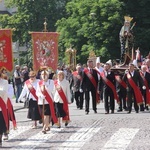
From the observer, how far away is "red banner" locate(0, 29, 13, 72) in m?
16.9

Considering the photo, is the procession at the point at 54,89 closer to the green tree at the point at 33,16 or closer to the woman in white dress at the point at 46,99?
the woman in white dress at the point at 46,99

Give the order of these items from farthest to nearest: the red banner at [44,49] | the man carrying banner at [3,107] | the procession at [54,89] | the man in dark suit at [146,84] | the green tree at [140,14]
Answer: the green tree at [140,14] → the man in dark suit at [146,84] → the red banner at [44,49] → the procession at [54,89] → the man carrying banner at [3,107]

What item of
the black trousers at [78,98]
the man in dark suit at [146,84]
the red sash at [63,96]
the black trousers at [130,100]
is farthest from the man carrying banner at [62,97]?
the black trousers at [78,98]

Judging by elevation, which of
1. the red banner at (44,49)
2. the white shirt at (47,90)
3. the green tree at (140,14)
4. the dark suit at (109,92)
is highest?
the green tree at (140,14)

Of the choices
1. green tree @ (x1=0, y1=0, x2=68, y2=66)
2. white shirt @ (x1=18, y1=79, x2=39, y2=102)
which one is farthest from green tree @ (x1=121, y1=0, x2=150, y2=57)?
white shirt @ (x1=18, y1=79, x2=39, y2=102)

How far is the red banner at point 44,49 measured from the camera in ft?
60.5

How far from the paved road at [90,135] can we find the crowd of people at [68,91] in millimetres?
402

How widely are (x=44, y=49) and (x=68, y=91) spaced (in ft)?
4.85

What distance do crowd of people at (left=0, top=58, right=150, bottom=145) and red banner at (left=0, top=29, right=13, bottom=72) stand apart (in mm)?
182

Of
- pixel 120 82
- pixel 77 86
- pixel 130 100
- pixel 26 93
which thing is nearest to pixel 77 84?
pixel 77 86

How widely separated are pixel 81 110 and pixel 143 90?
250cm

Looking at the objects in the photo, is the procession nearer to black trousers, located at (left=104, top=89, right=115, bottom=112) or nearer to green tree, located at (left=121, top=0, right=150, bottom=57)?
black trousers, located at (left=104, top=89, right=115, bottom=112)

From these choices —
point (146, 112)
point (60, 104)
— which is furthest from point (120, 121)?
point (146, 112)

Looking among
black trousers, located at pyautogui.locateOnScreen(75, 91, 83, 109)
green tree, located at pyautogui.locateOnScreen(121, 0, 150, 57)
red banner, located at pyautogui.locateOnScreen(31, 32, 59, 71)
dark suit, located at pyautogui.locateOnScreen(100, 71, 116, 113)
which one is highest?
green tree, located at pyautogui.locateOnScreen(121, 0, 150, 57)
